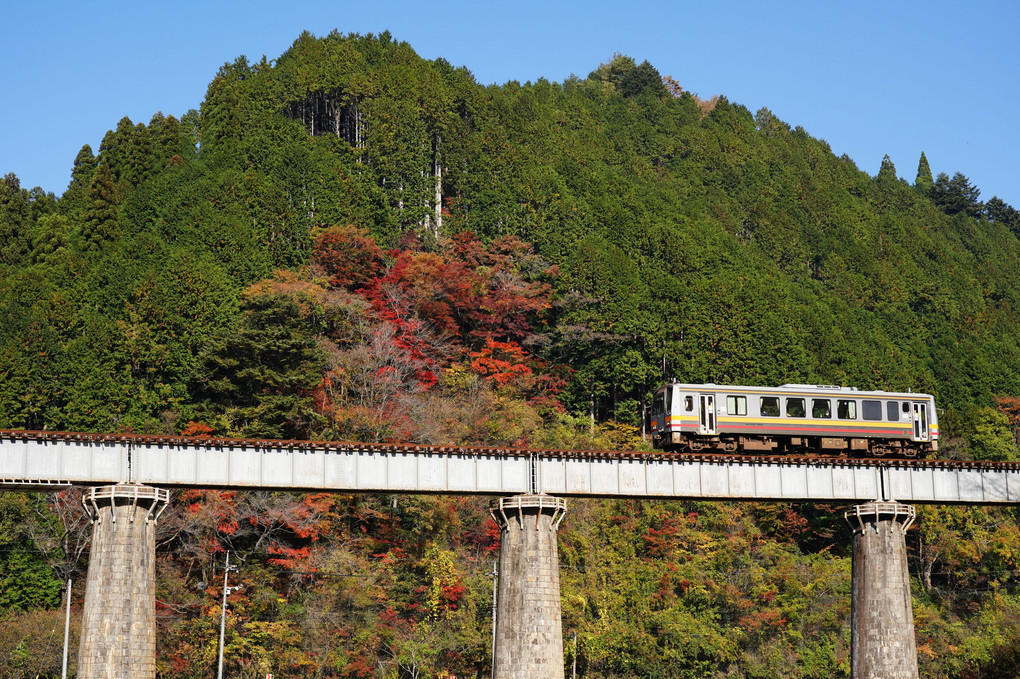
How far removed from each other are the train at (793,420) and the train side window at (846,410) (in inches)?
1.6

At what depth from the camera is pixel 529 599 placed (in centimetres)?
4144

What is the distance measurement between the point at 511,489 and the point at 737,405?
39.1 ft

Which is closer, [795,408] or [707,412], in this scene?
[707,412]

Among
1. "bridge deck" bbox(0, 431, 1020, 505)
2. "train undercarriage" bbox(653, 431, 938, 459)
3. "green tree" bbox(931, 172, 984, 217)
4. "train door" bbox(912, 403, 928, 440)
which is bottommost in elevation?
"bridge deck" bbox(0, 431, 1020, 505)

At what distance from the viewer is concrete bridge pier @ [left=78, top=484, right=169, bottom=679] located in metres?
38.6

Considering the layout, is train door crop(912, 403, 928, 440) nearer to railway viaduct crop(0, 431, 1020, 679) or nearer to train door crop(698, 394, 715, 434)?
railway viaduct crop(0, 431, 1020, 679)

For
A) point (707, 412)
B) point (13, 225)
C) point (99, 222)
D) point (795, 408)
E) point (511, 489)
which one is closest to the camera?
point (511, 489)

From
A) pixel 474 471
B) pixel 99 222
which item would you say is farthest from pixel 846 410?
pixel 99 222

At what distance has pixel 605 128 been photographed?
130 metres

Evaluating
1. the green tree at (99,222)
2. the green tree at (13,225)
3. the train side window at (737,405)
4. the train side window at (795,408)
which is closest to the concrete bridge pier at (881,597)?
the train side window at (795,408)

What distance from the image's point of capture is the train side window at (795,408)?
5191 cm

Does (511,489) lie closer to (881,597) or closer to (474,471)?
(474,471)

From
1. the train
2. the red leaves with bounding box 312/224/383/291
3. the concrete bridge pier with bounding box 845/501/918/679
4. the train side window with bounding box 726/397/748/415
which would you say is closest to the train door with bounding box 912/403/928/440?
the train

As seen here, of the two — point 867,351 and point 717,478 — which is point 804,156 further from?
point 717,478
